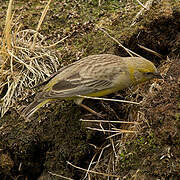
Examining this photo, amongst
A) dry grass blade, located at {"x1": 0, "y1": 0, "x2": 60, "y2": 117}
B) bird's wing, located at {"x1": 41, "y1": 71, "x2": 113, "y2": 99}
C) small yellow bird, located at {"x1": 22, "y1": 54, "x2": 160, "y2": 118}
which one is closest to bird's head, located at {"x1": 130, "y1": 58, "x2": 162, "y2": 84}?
small yellow bird, located at {"x1": 22, "y1": 54, "x2": 160, "y2": 118}

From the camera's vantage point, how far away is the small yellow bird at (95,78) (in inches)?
214

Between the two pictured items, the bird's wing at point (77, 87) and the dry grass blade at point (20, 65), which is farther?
the dry grass blade at point (20, 65)

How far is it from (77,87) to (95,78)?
326 mm

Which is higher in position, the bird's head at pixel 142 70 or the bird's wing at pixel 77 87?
the bird's head at pixel 142 70

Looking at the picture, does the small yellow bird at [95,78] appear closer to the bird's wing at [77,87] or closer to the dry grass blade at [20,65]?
the bird's wing at [77,87]

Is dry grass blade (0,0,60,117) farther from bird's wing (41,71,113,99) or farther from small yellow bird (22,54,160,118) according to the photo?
bird's wing (41,71,113,99)

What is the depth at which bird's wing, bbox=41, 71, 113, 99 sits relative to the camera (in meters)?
5.39

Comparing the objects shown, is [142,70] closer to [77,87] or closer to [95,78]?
[95,78]

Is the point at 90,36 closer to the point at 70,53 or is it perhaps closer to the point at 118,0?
the point at 70,53

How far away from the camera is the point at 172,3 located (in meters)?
6.18

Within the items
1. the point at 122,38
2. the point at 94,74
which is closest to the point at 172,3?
the point at 122,38

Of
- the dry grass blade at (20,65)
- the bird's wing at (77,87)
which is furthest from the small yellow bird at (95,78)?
the dry grass blade at (20,65)

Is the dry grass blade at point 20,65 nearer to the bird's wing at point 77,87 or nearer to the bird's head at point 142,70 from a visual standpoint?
the bird's wing at point 77,87

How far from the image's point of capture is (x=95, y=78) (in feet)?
18.1
